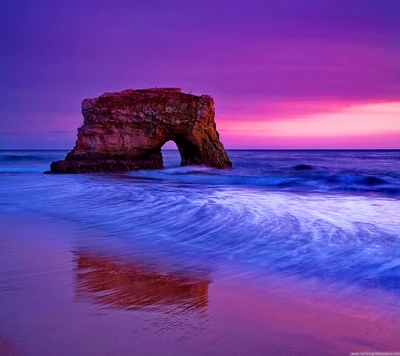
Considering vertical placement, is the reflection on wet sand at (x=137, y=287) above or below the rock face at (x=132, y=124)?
below

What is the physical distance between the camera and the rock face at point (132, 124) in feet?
71.3

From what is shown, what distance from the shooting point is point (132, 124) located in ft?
72.4

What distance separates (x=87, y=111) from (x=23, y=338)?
66.6ft

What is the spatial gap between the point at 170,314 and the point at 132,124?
1947cm

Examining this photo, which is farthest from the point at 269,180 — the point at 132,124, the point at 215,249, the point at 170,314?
the point at 170,314

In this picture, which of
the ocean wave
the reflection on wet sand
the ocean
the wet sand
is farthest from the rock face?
the wet sand

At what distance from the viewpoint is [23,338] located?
2.71 meters

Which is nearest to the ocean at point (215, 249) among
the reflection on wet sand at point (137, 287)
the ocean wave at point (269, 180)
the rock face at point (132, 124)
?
the reflection on wet sand at point (137, 287)

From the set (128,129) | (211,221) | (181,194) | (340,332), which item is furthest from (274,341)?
(128,129)

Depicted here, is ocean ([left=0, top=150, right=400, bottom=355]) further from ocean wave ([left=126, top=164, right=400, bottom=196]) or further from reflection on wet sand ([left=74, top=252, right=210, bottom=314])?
ocean wave ([left=126, top=164, right=400, bottom=196])

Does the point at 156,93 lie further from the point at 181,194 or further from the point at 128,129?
the point at 181,194

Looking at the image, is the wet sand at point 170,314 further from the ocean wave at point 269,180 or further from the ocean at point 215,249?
the ocean wave at point 269,180

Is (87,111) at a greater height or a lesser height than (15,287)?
greater

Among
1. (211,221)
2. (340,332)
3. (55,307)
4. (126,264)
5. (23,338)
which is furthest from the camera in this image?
(211,221)
